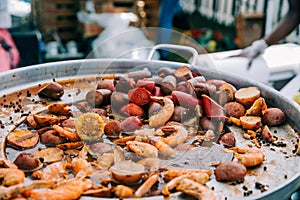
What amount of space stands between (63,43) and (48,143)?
3.98m

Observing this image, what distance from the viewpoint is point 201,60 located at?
240 centimetres

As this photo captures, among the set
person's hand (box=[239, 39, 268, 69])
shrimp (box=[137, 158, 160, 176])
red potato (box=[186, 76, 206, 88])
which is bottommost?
person's hand (box=[239, 39, 268, 69])

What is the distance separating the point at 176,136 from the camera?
146 centimetres

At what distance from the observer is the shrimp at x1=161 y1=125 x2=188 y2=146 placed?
4.73ft

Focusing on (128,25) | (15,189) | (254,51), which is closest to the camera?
(15,189)

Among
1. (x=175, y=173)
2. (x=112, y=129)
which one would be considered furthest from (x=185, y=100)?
(x=175, y=173)

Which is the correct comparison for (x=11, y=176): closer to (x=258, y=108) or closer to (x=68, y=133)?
(x=68, y=133)

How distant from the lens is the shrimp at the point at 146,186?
1.17 metres

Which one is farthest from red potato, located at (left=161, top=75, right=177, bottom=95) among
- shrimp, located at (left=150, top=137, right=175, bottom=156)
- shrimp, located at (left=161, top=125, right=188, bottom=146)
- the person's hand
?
the person's hand

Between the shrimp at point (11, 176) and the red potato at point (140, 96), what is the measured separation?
539mm

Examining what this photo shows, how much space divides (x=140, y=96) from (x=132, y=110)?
0.06 m

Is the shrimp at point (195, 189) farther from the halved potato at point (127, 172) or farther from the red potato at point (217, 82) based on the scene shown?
the red potato at point (217, 82)

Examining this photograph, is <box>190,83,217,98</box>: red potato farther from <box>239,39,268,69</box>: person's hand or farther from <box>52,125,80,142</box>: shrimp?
<box>239,39,268,69</box>: person's hand

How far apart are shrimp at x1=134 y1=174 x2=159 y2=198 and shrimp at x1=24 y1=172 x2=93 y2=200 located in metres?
0.14
